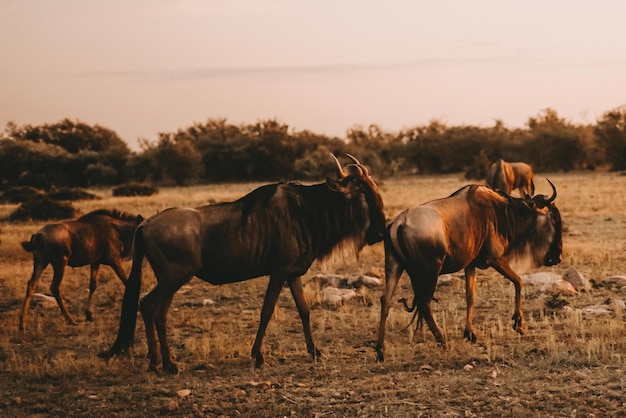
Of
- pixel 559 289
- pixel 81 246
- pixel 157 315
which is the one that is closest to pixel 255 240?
pixel 157 315

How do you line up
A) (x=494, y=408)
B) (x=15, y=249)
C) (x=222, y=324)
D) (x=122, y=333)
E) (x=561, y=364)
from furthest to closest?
(x=15, y=249), (x=222, y=324), (x=122, y=333), (x=561, y=364), (x=494, y=408)

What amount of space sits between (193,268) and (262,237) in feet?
2.19

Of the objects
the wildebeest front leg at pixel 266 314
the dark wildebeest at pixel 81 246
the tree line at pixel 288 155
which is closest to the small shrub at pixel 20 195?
the tree line at pixel 288 155

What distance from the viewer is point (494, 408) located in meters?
5.27

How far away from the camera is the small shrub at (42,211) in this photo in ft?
68.1

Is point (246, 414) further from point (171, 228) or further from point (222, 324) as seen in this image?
point (222, 324)

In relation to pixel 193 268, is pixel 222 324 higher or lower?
lower

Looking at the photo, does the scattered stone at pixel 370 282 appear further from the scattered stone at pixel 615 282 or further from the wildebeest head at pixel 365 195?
the wildebeest head at pixel 365 195

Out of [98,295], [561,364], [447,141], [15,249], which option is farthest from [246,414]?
[447,141]

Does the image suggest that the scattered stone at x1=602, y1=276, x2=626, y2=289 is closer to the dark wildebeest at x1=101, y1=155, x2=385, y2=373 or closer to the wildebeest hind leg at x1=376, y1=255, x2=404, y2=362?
the wildebeest hind leg at x1=376, y1=255, x2=404, y2=362

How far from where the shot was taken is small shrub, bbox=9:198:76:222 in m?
20.8

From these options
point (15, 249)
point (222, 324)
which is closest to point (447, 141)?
point (15, 249)

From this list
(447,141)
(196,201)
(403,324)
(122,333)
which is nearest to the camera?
(122,333)

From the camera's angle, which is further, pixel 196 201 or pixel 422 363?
pixel 196 201
